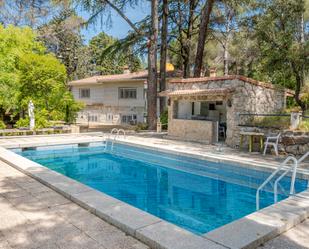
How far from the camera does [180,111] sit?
53.1ft

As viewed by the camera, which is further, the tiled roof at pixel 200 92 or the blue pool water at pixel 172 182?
the tiled roof at pixel 200 92

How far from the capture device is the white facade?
28117mm

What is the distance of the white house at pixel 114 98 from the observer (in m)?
27.9

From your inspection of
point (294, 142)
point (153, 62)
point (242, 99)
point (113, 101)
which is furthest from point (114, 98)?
point (294, 142)

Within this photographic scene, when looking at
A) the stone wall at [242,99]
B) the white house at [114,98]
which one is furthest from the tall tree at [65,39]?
the stone wall at [242,99]

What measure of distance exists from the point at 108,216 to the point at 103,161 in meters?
7.88

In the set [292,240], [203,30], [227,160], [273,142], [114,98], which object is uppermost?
[203,30]

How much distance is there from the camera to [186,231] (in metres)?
4.09

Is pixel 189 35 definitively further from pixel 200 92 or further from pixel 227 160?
pixel 227 160

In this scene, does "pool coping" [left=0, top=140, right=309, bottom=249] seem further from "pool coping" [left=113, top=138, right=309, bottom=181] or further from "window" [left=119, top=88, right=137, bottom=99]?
"window" [left=119, top=88, right=137, bottom=99]

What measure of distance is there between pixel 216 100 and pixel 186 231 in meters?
9.83

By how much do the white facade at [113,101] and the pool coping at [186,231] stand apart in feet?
72.2

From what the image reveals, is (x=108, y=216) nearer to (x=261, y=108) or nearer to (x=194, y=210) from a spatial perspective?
(x=194, y=210)

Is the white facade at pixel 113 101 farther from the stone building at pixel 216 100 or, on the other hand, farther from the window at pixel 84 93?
the stone building at pixel 216 100
